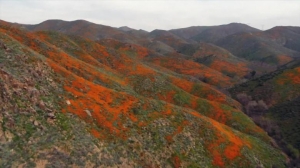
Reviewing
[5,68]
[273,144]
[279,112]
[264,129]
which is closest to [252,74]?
[279,112]

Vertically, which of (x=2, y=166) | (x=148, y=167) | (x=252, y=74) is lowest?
(x=252, y=74)

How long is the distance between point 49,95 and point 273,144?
45.9 meters

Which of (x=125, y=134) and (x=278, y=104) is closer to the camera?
(x=125, y=134)

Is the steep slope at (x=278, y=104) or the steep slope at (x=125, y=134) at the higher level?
the steep slope at (x=125, y=134)

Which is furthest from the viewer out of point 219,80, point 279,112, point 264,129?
point 219,80

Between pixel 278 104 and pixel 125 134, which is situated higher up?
pixel 125 134

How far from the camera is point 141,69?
278 feet

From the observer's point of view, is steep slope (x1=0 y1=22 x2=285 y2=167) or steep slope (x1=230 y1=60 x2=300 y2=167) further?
steep slope (x1=230 y1=60 x2=300 y2=167)

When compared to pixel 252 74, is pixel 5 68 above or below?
above

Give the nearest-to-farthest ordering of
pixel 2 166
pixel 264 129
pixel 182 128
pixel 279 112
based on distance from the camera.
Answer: pixel 2 166
pixel 182 128
pixel 264 129
pixel 279 112

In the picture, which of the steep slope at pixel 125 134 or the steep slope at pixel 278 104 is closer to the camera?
the steep slope at pixel 125 134

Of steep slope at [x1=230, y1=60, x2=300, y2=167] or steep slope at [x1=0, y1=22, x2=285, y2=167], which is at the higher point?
steep slope at [x1=0, y1=22, x2=285, y2=167]

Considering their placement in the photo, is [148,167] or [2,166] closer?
[2,166]

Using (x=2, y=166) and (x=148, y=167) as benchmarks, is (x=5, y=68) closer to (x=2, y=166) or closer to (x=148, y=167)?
(x=2, y=166)
